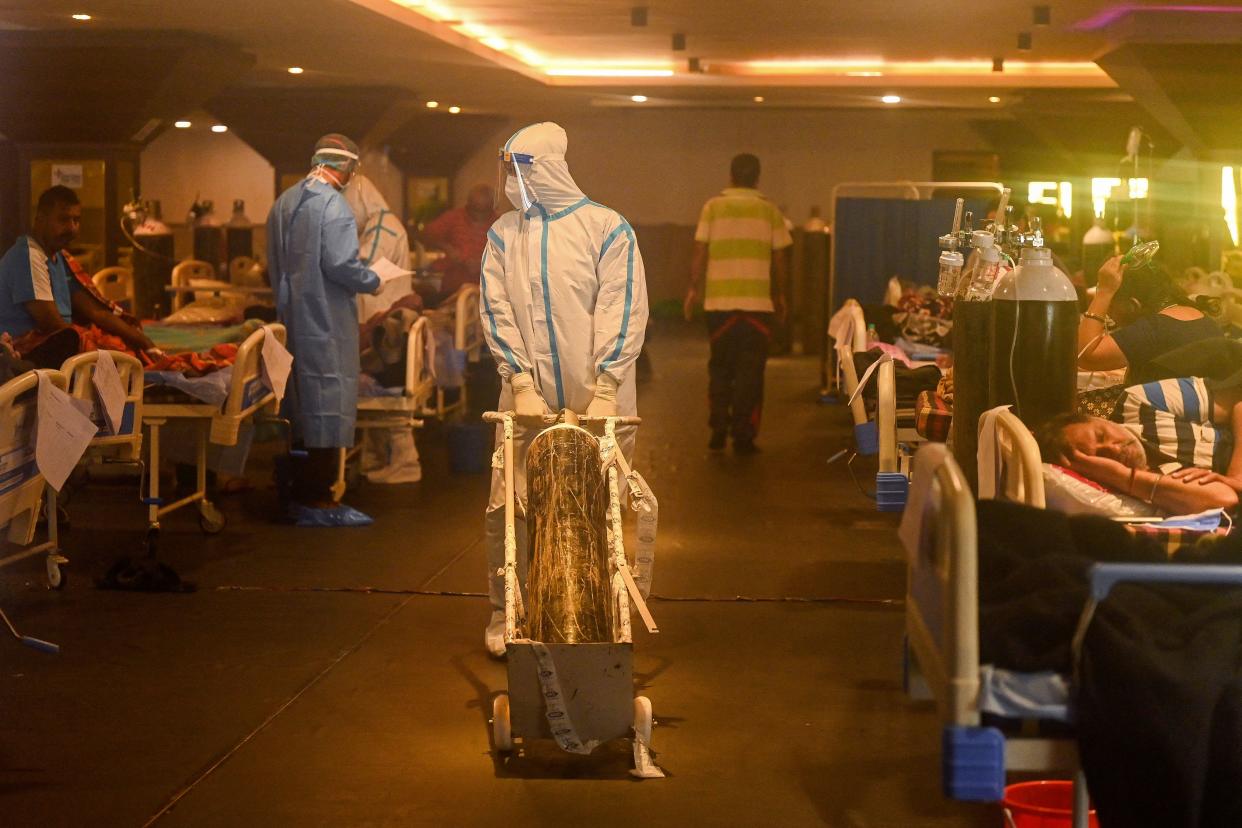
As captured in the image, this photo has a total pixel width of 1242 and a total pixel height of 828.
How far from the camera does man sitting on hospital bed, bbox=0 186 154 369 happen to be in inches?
232

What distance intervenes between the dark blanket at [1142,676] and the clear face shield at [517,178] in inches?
83.4

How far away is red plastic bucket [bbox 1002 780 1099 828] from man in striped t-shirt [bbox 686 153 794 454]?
17.2 ft

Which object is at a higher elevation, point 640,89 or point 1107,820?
point 640,89

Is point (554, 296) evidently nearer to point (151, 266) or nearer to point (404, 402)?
point (404, 402)

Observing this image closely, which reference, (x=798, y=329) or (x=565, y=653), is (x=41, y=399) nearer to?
(x=565, y=653)

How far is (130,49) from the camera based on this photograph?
9.66 m

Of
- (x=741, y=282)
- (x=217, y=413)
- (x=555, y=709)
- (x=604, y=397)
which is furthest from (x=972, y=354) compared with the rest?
(x=741, y=282)

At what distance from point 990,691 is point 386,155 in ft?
53.6

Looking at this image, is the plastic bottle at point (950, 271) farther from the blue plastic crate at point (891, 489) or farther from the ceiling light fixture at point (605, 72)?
the ceiling light fixture at point (605, 72)

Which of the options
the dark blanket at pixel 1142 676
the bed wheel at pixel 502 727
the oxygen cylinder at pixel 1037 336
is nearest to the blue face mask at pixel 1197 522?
the oxygen cylinder at pixel 1037 336

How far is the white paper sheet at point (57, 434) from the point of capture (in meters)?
4.17

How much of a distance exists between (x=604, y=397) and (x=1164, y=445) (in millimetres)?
1398

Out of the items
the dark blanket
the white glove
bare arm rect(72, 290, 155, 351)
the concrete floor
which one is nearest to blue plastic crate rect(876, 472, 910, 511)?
the concrete floor

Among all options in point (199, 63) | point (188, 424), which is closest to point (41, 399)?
point (188, 424)
